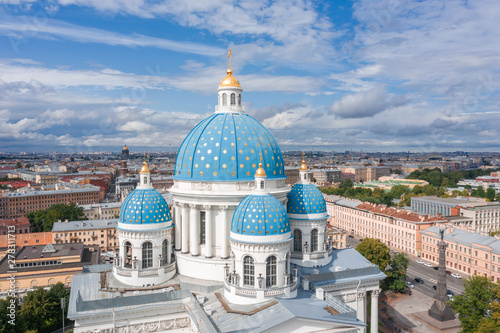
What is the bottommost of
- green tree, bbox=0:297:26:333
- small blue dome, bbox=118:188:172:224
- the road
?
→ the road

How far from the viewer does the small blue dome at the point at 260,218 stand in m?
28.6

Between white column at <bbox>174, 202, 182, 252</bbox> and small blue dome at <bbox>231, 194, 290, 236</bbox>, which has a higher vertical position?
small blue dome at <bbox>231, 194, 290, 236</bbox>

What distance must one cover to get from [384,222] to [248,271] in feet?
223

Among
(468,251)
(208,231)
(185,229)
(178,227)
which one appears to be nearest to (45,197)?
(178,227)

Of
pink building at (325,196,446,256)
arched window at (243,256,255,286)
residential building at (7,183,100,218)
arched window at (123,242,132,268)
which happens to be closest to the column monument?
pink building at (325,196,446,256)

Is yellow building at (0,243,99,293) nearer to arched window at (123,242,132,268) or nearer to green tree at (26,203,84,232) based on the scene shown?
arched window at (123,242,132,268)

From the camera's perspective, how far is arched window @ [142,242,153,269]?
35.1 metres

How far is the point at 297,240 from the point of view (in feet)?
128

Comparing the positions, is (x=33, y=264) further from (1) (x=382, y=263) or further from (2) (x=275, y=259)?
(1) (x=382, y=263)

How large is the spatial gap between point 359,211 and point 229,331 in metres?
79.7

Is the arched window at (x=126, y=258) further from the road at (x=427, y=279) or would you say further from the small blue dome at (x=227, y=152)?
the road at (x=427, y=279)

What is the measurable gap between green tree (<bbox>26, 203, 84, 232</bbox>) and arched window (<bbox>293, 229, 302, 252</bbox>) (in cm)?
7072

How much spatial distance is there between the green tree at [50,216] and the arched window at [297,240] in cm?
7072

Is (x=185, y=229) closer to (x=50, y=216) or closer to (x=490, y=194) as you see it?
(x=50, y=216)
